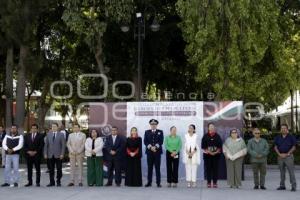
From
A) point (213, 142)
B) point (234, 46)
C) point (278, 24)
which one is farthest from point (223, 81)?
point (213, 142)

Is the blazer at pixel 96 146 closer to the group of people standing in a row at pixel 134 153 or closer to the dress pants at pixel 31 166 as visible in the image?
the group of people standing in a row at pixel 134 153

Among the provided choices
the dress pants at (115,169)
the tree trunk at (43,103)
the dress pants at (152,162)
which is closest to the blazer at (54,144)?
the dress pants at (115,169)

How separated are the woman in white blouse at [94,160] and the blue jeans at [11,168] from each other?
207cm

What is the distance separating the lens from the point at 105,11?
27750mm

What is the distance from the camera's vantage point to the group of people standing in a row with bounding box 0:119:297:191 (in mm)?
17234

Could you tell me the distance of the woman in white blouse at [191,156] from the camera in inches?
684

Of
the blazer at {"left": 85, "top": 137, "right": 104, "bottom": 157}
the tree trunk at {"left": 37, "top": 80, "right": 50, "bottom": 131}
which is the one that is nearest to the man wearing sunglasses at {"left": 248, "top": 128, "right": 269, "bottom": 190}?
the blazer at {"left": 85, "top": 137, "right": 104, "bottom": 157}

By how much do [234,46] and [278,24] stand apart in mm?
4290

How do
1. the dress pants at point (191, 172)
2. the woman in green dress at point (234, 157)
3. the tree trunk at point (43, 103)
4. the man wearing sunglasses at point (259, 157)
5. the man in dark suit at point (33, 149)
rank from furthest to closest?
the tree trunk at point (43, 103)
the man in dark suit at point (33, 149)
the dress pants at point (191, 172)
the woman in green dress at point (234, 157)
the man wearing sunglasses at point (259, 157)

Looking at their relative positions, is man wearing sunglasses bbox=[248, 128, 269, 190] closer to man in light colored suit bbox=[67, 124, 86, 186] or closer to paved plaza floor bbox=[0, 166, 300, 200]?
paved plaza floor bbox=[0, 166, 300, 200]

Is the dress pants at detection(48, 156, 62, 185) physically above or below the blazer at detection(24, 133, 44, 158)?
below

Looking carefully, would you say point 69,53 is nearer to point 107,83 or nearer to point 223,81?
point 107,83

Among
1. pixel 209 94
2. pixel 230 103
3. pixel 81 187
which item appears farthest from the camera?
pixel 209 94

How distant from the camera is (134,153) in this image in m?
17.7
